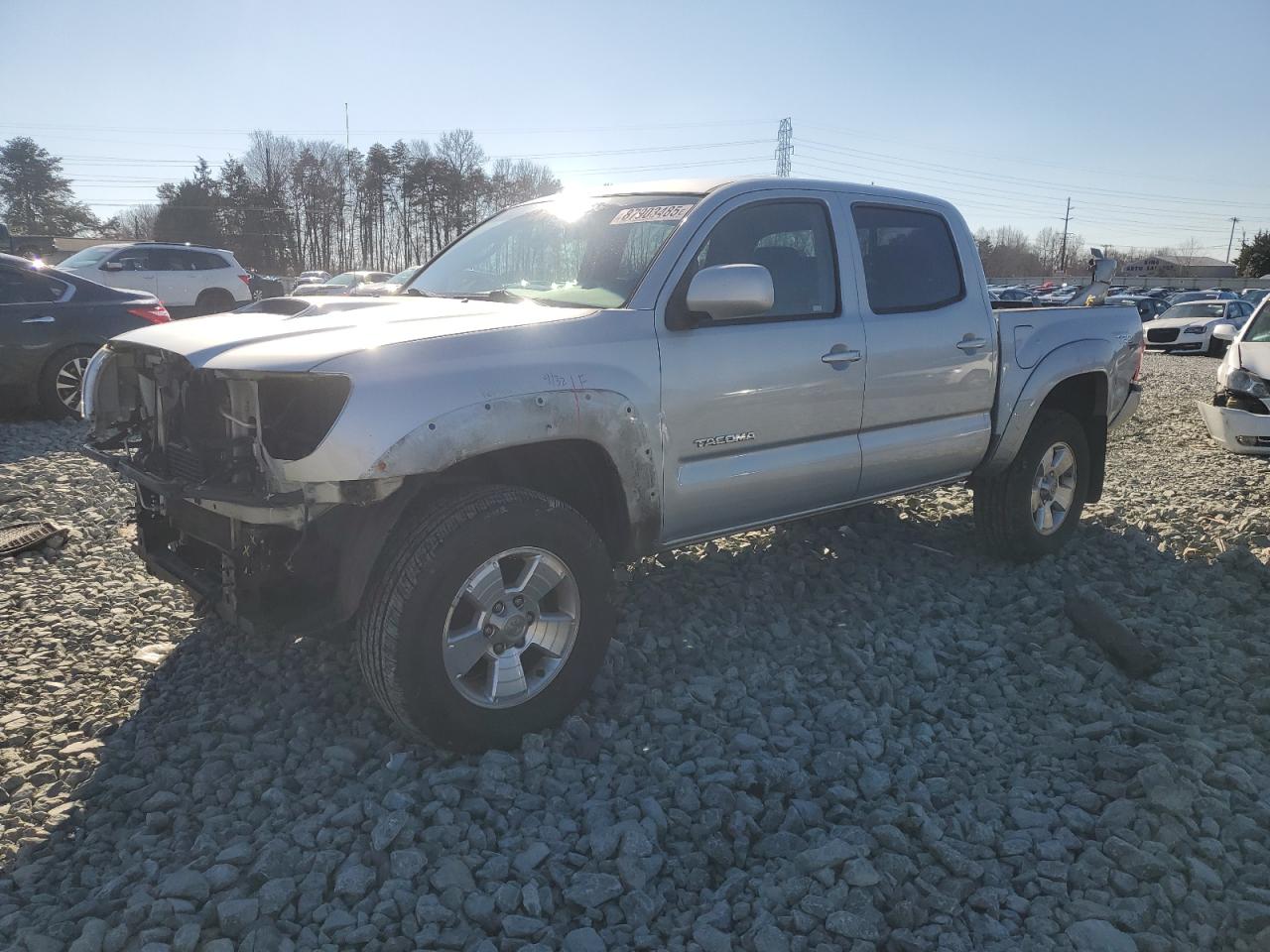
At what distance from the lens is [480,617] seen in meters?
2.96

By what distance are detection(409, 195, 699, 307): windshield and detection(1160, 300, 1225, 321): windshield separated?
2651 centimetres

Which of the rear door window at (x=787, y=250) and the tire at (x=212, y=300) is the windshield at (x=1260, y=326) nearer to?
the rear door window at (x=787, y=250)

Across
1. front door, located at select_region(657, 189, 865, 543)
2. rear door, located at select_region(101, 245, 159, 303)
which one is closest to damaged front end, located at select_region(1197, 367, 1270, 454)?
front door, located at select_region(657, 189, 865, 543)

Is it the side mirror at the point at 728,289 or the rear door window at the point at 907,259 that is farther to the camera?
the rear door window at the point at 907,259

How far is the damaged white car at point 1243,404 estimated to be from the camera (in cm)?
722

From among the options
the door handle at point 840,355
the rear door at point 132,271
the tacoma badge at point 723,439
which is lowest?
the tacoma badge at point 723,439

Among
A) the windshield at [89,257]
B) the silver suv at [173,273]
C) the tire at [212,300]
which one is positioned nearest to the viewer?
the windshield at [89,257]

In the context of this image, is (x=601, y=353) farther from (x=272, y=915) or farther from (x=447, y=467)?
(x=272, y=915)

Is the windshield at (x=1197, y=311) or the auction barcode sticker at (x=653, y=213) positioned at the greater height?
the auction barcode sticker at (x=653, y=213)

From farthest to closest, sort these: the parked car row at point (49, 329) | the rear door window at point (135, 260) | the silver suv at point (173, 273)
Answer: the rear door window at point (135, 260) → the silver suv at point (173, 273) → the parked car row at point (49, 329)

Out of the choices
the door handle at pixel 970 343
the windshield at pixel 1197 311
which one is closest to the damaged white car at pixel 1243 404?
the door handle at pixel 970 343

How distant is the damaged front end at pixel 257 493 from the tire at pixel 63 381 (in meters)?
Result: 6.13

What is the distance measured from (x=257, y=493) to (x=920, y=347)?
3.08 metres

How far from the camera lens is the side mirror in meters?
3.24
